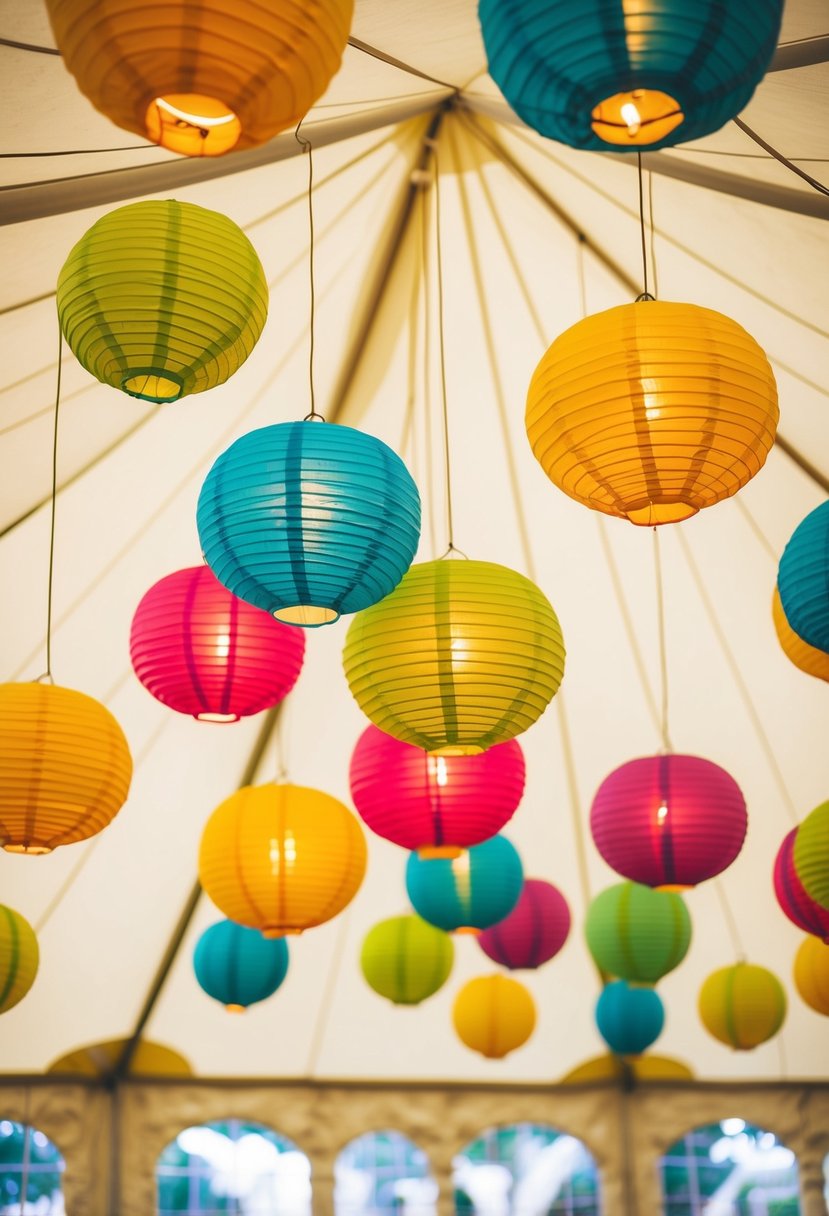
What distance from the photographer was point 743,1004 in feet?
19.9

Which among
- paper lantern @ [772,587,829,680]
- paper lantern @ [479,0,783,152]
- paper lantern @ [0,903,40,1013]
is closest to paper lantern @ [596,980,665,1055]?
paper lantern @ [0,903,40,1013]

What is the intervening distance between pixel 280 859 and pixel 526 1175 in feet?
18.6

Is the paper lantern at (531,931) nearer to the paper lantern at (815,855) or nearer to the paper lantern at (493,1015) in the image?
the paper lantern at (493,1015)

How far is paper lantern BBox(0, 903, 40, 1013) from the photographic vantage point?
4758mm

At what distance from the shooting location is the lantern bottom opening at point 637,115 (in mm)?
2059

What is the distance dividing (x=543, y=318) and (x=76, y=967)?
4.57m

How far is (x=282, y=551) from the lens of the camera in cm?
273

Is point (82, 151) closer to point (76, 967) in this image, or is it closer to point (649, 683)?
point (649, 683)

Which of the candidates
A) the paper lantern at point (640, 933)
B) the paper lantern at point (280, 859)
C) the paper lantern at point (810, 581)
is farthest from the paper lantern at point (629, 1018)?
the paper lantern at point (810, 581)

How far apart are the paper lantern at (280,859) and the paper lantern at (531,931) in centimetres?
163

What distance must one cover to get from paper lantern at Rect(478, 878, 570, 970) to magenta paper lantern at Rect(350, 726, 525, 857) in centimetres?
203

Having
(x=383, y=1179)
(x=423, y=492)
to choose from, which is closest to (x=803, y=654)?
(x=423, y=492)

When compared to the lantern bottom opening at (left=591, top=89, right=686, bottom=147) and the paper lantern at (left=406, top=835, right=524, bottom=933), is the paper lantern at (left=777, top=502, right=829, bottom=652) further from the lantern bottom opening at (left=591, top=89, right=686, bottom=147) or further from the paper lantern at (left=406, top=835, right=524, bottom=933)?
the paper lantern at (left=406, top=835, right=524, bottom=933)

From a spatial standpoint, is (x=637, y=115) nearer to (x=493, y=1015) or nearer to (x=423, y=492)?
(x=423, y=492)
